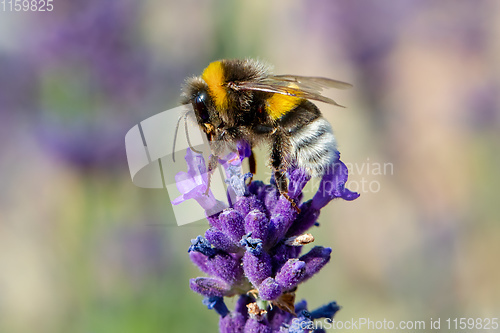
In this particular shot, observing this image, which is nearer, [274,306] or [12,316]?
[274,306]

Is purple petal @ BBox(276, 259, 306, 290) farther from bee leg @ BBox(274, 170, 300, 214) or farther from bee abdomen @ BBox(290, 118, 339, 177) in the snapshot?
bee abdomen @ BBox(290, 118, 339, 177)

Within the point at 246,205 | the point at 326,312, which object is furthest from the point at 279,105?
the point at 326,312

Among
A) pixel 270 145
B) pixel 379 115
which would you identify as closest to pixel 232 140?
pixel 270 145

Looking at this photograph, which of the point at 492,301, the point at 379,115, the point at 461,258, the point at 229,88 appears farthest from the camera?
the point at 379,115

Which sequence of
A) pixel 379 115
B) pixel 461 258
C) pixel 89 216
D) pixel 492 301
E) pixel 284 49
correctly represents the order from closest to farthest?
pixel 89 216 < pixel 492 301 < pixel 461 258 < pixel 379 115 < pixel 284 49

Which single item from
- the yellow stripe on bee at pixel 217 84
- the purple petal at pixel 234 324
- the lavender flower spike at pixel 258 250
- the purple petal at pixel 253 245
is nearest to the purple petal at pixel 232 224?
the lavender flower spike at pixel 258 250

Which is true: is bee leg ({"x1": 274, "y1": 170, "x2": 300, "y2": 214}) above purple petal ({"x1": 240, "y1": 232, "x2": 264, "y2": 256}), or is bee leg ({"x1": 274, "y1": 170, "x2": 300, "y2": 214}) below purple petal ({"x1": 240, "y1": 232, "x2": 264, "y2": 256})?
above

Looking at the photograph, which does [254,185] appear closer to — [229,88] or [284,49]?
[229,88]

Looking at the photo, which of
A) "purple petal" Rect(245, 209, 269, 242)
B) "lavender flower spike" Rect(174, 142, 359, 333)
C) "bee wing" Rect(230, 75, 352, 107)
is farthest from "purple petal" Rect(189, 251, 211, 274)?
"bee wing" Rect(230, 75, 352, 107)
